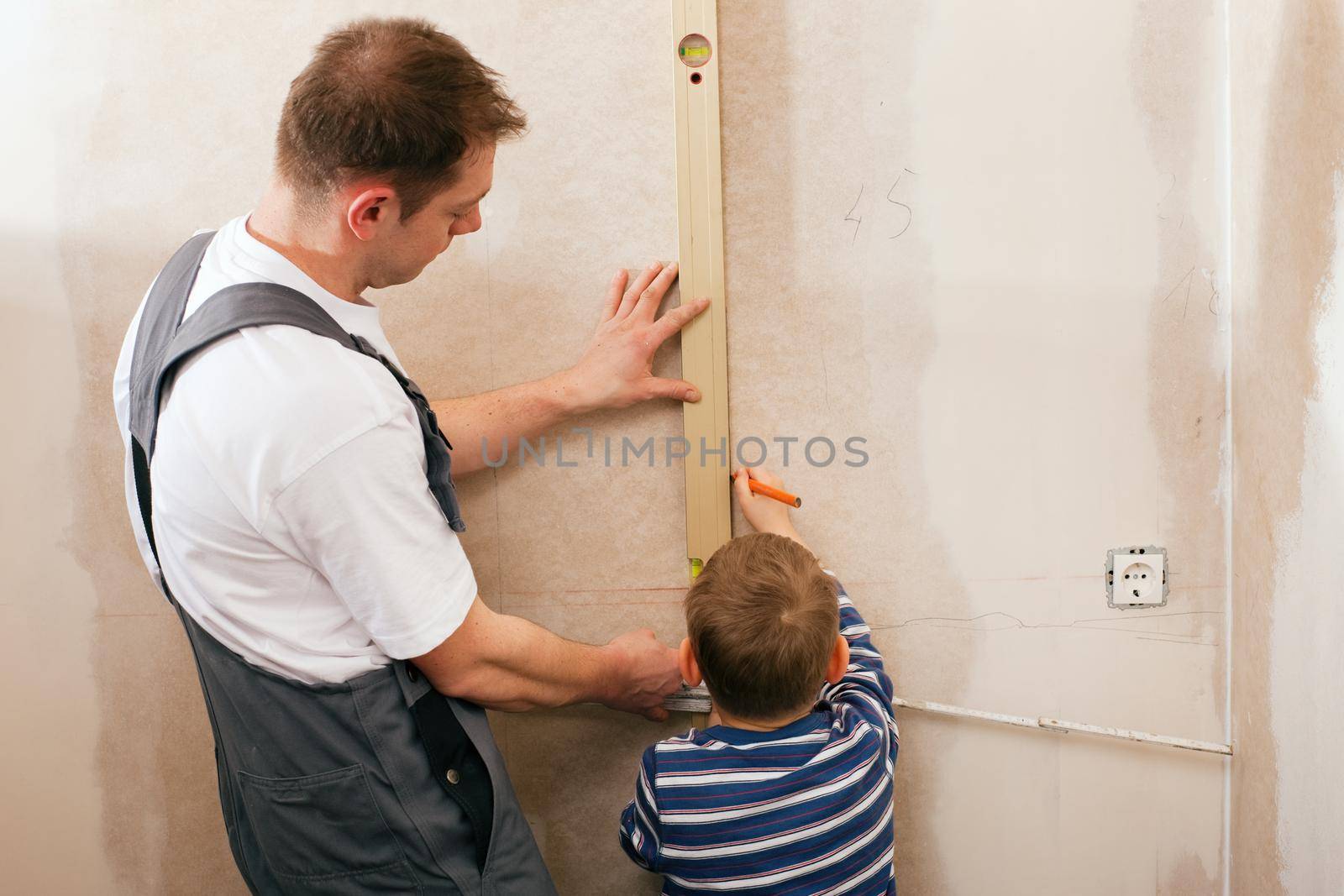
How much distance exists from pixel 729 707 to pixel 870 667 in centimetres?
27

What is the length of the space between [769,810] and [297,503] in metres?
0.62

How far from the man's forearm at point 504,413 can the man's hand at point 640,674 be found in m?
0.35

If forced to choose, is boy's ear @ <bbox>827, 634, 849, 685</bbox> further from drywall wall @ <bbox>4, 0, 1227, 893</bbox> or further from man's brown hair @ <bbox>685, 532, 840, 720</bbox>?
drywall wall @ <bbox>4, 0, 1227, 893</bbox>

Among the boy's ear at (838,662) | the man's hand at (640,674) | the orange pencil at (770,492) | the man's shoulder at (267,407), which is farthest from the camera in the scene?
the orange pencil at (770,492)

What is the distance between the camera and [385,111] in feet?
2.89

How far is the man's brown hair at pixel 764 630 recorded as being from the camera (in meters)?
0.97

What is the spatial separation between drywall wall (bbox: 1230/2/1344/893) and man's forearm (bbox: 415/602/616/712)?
0.99 metres

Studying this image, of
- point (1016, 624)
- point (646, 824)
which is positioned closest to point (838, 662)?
point (646, 824)

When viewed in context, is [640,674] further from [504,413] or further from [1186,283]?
[1186,283]

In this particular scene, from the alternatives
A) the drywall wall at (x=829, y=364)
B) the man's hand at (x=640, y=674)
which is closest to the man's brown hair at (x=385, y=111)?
the drywall wall at (x=829, y=364)

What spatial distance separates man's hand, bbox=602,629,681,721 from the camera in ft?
Result: 3.95

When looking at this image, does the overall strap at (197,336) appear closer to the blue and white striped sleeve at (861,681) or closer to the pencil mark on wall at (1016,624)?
the blue and white striped sleeve at (861,681)

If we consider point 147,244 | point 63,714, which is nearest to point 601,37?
point 147,244

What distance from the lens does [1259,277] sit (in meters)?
1.27
